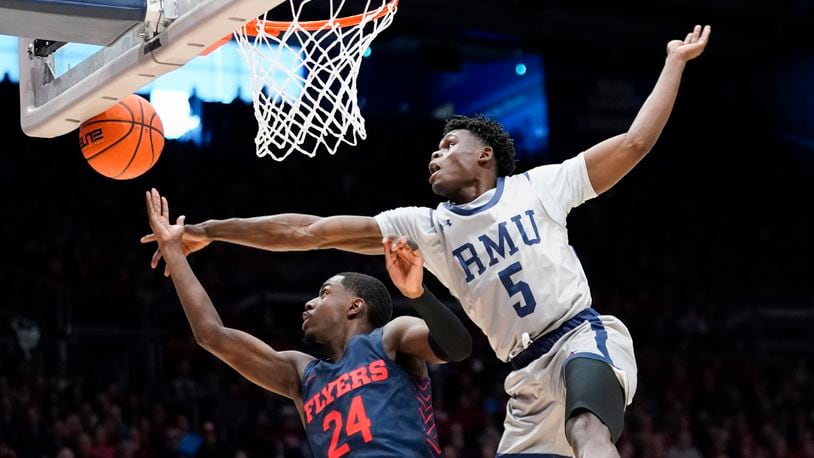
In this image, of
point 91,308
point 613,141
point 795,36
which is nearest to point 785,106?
point 795,36

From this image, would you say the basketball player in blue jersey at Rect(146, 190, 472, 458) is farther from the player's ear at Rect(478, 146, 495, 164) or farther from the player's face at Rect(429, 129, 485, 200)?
the player's ear at Rect(478, 146, 495, 164)

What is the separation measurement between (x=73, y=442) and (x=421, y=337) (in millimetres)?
5927

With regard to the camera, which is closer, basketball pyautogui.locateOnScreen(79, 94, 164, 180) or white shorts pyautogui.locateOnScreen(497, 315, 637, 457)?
white shorts pyautogui.locateOnScreen(497, 315, 637, 457)

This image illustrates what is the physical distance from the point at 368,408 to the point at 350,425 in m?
0.09

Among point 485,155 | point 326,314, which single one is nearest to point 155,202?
point 326,314

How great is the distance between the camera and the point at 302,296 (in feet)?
40.7

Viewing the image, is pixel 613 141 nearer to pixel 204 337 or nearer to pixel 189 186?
pixel 204 337

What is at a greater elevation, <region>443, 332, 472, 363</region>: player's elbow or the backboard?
the backboard

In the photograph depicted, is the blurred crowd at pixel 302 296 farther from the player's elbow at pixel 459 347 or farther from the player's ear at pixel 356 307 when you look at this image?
the player's elbow at pixel 459 347

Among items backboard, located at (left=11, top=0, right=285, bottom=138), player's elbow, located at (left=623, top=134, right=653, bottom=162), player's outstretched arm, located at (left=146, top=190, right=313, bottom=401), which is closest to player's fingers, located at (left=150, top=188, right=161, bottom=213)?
player's outstretched arm, located at (left=146, top=190, right=313, bottom=401)

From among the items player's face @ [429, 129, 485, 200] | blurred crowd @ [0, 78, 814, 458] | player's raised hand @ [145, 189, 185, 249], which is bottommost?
blurred crowd @ [0, 78, 814, 458]

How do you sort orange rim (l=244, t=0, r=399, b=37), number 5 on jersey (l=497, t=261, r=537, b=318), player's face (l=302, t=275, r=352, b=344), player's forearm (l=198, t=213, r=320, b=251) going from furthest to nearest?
orange rim (l=244, t=0, r=399, b=37) < player's face (l=302, t=275, r=352, b=344) < player's forearm (l=198, t=213, r=320, b=251) < number 5 on jersey (l=497, t=261, r=537, b=318)

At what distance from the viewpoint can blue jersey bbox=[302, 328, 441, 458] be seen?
13.1 ft

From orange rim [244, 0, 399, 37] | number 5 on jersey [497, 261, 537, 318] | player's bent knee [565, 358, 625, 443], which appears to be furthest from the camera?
orange rim [244, 0, 399, 37]
